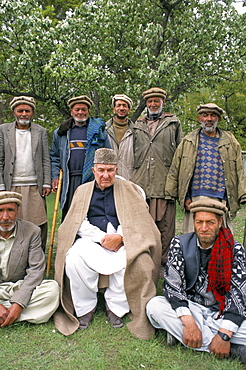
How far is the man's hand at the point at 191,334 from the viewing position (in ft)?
10.3

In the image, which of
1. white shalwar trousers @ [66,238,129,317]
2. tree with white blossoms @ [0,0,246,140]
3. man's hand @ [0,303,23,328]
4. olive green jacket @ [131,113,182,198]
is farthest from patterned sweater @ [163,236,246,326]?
tree with white blossoms @ [0,0,246,140]

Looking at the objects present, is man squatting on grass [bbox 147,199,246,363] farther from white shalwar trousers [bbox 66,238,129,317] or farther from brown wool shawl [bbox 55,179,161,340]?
white shalwar trousers [bbox 66,238,129,317]

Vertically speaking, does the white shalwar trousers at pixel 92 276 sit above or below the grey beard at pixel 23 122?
below

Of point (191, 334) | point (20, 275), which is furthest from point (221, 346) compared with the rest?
point (20, 275)

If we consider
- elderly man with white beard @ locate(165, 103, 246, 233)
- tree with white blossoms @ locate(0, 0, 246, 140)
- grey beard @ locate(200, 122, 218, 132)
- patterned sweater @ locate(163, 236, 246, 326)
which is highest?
tree with white blossoms @ locate(0, 0, 246, 140)

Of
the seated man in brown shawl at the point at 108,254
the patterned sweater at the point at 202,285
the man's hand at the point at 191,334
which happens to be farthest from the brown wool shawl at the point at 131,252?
the man's hand at the point at 191,334

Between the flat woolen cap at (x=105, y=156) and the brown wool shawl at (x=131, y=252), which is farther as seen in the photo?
the flat woolen cap at (x=105, y=156)

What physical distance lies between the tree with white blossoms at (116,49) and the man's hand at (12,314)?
5490 mm

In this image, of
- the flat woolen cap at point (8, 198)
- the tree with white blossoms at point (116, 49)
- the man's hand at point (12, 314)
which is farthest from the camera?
the tree with white blossoms at point (116, 49)

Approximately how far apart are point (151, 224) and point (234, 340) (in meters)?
1.48

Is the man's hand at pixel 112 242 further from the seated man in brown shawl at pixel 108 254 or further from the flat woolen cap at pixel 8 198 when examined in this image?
the flat woolen cap at pixel 8 198

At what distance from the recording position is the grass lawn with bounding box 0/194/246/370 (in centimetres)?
307

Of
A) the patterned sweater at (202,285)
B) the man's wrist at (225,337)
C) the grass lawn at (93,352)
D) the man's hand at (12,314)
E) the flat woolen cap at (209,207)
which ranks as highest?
the flat woolen cap at (209,207)

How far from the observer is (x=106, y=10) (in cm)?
926
